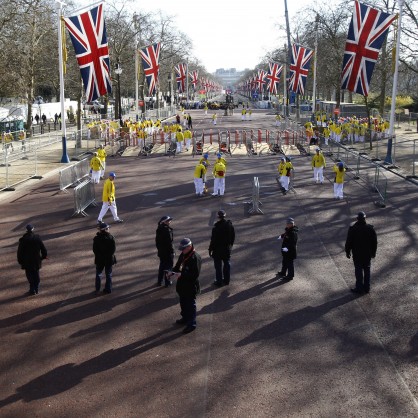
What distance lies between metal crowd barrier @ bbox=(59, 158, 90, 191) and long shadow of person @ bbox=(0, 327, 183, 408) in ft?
43.3

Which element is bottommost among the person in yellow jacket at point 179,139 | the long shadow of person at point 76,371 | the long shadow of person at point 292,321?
the long shadow of person at point 76,371

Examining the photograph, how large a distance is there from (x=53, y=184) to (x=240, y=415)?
18.4m

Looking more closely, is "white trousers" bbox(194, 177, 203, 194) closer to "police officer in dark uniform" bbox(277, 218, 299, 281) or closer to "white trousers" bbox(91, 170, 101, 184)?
"white trousers" bbox(91, 170, 101, 184)

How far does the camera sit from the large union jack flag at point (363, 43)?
2167 centimetres

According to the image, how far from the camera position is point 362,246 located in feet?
33.0

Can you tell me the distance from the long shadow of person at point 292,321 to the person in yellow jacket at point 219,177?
31.8ft

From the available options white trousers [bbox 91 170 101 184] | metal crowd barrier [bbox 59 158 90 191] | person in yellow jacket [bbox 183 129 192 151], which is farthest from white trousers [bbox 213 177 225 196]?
person in yellow jacket [bbox 183 129 192 151]

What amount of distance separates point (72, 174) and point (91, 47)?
19.6 feet

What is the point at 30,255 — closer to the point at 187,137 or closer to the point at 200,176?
the point at 200,176

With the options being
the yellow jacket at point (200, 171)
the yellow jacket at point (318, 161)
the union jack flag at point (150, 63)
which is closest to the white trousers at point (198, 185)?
the yellow jacket at point (200, 171)

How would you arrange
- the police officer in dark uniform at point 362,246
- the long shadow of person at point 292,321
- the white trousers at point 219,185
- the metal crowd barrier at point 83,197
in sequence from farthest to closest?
1. the white trousers at point 219,185
2. the metal crowd barrier at point 83,197
3. the police officer in dark uniform at point 362,246
4. the long shadow of person at point 292,321

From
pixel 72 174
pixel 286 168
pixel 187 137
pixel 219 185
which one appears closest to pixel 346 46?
pixel 286 168

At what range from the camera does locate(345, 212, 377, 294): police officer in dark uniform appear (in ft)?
33.0

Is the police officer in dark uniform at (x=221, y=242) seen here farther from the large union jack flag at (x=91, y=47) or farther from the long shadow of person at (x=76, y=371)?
the large union jack flag at (x=91, y=47)
